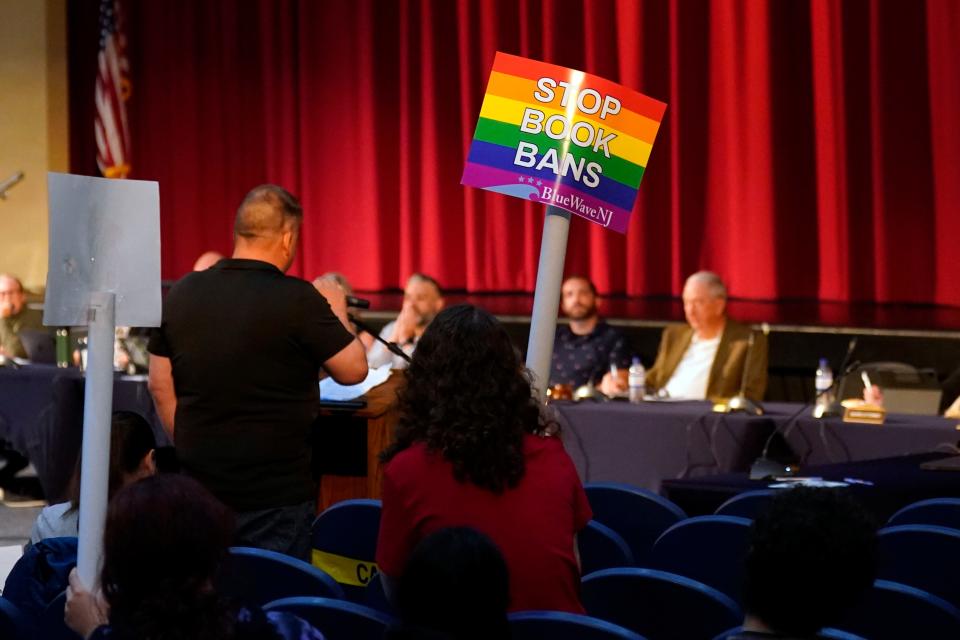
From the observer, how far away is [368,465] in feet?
13.9

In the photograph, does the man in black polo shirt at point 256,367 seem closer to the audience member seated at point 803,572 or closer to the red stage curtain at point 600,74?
the audience member seated at point 803,572

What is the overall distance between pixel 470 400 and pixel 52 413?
4549 millimetres

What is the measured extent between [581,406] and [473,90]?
4523 mm

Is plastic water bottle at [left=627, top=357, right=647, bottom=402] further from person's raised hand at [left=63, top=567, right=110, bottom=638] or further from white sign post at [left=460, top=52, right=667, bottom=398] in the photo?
person's raised hand at [left=63, top=567, right=110, bottom=638]

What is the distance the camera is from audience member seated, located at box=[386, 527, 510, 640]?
6.42ft

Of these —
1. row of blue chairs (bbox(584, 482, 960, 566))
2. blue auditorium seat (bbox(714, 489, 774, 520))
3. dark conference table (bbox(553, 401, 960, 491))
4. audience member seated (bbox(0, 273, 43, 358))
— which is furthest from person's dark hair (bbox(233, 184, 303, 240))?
audience member seated (bbox(0, 273, 43, 358))

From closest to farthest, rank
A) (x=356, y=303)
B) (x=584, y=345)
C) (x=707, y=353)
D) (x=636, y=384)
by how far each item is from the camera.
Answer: (x=356, y=303)
(x=636, y=384)
(x=707, y=353)
(x=584, y=345)

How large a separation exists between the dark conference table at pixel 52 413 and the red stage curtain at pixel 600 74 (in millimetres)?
3873

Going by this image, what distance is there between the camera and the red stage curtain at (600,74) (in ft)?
27.9

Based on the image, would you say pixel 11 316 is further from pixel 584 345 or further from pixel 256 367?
pixel 256 367

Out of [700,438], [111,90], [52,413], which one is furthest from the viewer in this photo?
[111,90]

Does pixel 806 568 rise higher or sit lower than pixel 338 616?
higher

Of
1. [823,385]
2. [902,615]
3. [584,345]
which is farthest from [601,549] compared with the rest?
[584,345]

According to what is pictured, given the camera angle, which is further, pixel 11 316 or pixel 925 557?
pixel 11 316
